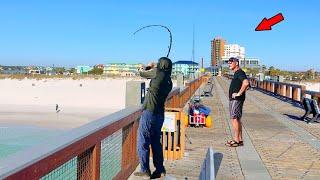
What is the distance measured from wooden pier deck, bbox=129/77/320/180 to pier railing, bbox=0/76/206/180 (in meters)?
0.74

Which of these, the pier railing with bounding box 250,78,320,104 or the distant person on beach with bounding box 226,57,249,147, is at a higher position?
the distant person on beach with bounding box 226,57,249,147

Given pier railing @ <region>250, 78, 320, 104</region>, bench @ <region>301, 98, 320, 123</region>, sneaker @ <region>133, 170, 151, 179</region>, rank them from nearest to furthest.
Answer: sneaker @ <region>133, 170, 151, 179</region>, bench @ <region>301, 98, 320, 123</region>, pier railing @ <region>250, 78, 320, 104</region>

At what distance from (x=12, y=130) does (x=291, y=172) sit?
19772 mm

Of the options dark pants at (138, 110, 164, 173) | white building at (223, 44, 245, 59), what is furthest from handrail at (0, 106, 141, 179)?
white building at (223, 44, 245, 59)

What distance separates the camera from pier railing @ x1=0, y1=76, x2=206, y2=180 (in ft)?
9.55

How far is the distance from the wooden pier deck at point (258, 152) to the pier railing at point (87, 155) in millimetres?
737

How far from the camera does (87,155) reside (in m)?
4.51

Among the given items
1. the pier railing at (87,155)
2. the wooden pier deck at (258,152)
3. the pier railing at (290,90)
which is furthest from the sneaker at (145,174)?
the pier railing at (290,90)

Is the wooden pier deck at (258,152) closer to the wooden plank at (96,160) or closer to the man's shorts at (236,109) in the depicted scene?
the man's shorts at (236,109)

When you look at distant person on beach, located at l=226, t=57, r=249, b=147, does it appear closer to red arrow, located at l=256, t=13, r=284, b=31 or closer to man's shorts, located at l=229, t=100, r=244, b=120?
man's shorts, located at l=229, t=100, r=244, b=120

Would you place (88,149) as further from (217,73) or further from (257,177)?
(217,73)

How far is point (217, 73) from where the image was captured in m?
137

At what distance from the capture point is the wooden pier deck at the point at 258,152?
6992 mm

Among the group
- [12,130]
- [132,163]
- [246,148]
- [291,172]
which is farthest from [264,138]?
[12,130]
